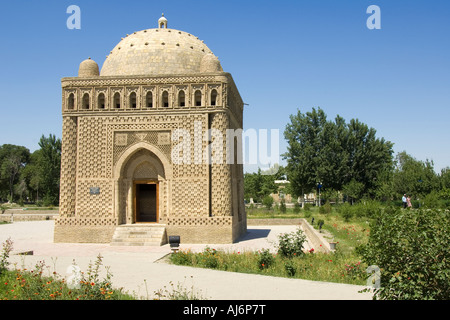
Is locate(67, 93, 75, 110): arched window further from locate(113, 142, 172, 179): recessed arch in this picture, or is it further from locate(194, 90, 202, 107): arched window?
locate(194, 90, 202, 107): arched window

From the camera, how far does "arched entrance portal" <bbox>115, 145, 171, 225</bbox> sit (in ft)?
53.9

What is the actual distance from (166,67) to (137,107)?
7.62 feet

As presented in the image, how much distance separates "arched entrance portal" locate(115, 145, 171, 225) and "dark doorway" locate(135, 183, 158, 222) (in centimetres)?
30

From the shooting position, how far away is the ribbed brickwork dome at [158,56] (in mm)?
17391

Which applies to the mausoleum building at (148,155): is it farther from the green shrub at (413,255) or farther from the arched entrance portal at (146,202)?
the green shrub at (413,255)

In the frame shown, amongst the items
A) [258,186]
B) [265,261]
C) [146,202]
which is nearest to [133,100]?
[146,202]

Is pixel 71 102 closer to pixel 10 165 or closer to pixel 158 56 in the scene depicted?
pixel 158 56

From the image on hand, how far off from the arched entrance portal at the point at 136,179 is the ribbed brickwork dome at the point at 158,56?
358cm

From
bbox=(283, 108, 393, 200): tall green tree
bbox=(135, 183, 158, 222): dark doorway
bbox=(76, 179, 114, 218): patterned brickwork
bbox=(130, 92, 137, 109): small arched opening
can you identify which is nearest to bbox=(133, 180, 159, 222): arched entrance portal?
bbox=(135, 183, 158, 222): dark doorway

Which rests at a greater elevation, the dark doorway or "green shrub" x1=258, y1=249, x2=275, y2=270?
the dark doorway

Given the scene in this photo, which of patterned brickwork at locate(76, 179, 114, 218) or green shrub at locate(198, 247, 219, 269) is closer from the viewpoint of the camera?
green shrub at locate(198, 247, 219, 269)

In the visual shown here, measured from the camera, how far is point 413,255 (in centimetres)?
571

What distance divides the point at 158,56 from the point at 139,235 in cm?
767
